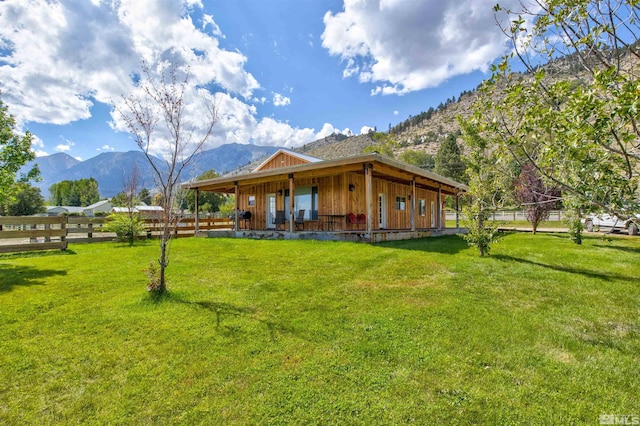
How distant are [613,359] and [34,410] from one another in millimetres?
4516

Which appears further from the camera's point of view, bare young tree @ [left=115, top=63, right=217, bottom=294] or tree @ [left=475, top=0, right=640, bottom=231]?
bare young tree @ [left=115, top=63, right=217, bottom=294]

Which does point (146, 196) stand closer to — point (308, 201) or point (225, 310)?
point (225, 310)

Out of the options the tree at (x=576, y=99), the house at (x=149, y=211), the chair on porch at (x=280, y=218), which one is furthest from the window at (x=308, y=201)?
the tree at (x=576, y=99)

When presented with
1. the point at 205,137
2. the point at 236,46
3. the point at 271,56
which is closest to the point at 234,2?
the point at 236,46

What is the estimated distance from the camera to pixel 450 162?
4609 cm

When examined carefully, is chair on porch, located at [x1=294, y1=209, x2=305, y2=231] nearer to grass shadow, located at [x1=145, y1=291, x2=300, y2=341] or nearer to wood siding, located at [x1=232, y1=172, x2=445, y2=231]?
wood siding, located at [x1=232, y1=172, x2=445, y2=231]

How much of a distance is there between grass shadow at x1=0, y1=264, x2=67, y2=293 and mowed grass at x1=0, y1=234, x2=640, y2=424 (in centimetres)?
7

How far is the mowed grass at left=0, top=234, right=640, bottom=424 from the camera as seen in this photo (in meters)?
A: 1.90

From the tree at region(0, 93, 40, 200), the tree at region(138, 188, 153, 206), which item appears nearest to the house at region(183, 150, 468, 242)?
the tree at region(138, 188, 153, 206)

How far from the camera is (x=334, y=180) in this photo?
12188 mm

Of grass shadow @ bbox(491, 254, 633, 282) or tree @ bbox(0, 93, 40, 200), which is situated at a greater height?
tree @ bbox(0, 93, 40, 200)

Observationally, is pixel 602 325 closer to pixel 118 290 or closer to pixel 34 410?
pixel 34 410

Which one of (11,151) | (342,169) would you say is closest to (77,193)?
(11,151)

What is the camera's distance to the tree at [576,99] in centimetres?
213
